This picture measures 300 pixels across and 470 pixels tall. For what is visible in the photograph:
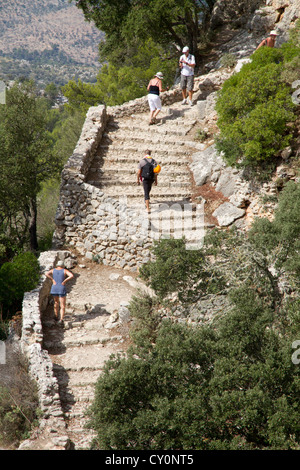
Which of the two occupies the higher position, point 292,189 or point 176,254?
point 292,189

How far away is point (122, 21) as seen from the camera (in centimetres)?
1988

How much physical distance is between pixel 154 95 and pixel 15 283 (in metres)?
8.82

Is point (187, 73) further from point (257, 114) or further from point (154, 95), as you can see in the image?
point (257, 114)

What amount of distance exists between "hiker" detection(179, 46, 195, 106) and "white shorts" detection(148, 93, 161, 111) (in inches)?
69.3

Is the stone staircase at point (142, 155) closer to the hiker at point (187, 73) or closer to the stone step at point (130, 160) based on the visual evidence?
the stone step at point (130, 160)

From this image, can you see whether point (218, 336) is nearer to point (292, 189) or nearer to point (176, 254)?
point (176, 254)

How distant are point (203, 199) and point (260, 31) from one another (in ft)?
36.4

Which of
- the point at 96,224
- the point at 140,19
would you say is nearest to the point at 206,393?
the point at 96,224

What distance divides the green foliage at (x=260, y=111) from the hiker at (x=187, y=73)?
4301mm

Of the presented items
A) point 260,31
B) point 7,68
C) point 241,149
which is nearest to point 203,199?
point 241,149

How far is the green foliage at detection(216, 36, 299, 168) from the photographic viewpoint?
11.1 metres

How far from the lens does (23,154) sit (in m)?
13.8
